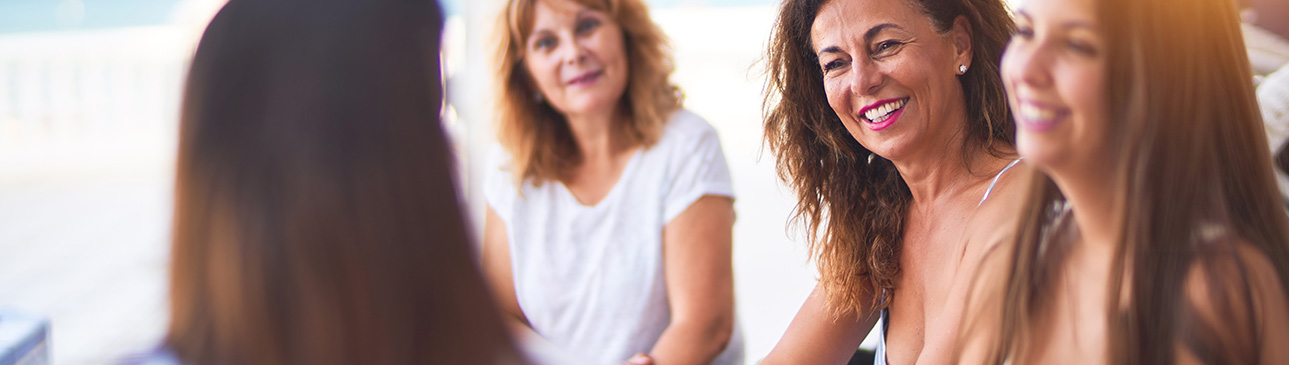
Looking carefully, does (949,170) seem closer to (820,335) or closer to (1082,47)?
(820,335)

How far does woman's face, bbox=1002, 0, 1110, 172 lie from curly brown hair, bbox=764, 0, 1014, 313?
56cm

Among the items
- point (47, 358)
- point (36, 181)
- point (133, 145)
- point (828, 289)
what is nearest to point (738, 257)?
point (828, 289)

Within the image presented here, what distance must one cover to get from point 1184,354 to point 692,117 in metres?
1.19

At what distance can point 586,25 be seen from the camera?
1696mm

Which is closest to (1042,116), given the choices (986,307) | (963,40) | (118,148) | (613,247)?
(986,307)

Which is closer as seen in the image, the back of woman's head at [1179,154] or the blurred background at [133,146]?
the back of woman's head at [1179,154]

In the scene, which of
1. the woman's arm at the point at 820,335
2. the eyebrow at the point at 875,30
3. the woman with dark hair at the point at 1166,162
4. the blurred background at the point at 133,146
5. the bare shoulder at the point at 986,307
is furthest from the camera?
the blurred background at the point at 133,146

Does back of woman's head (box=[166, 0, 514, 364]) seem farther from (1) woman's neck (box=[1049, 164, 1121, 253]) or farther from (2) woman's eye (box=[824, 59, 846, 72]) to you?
(2) woman's eye (box=[824, 59, 846, 72])

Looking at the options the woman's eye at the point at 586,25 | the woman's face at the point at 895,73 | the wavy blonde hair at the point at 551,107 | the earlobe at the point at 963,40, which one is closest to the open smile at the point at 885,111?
the woman's face at the point at 895,73

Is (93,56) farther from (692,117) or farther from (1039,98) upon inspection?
(1039,98)

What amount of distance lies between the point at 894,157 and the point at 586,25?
759 mm

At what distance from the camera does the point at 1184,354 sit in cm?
57

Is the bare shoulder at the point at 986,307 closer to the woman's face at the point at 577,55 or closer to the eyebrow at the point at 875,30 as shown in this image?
the eyebrow at the point at 875,30

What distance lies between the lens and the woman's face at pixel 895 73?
111 cm
